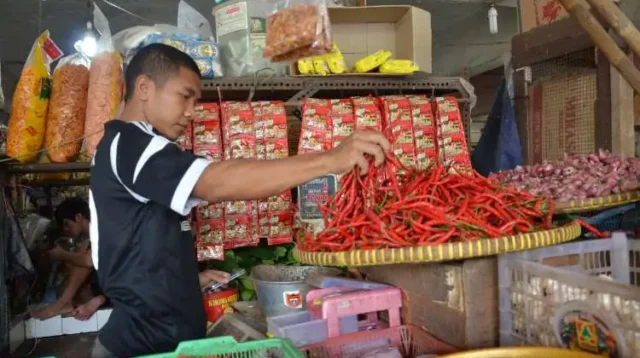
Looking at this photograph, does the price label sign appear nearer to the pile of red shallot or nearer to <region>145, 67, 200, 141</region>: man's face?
the pile of red shallot

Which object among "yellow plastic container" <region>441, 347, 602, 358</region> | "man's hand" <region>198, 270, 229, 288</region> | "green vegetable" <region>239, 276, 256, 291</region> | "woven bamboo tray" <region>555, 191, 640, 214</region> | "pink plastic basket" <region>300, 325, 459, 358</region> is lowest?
"green vegetable" <region>239, 276, 256, 291</region>

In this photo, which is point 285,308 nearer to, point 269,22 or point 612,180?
point 269,22

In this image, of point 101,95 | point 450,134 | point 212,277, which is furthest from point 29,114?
point 450,134

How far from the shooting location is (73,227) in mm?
4801

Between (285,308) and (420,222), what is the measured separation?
116cm

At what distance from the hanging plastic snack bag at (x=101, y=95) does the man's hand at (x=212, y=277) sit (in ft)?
3.30

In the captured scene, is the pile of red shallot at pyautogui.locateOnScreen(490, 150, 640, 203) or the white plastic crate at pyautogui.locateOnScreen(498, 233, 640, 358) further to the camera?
the pile of red shallot at pyautogui.locateOnScreen(490, 150, 640, 203)

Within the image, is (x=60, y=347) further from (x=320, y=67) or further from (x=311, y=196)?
(x=320, y=67)

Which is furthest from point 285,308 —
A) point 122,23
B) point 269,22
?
point 122,23

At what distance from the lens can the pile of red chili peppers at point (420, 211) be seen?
149cm

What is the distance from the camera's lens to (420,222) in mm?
1528

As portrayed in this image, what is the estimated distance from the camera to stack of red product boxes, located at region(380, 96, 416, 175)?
342 centimetres

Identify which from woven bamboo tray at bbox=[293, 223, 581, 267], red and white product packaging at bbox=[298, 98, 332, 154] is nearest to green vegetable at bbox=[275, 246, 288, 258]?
red and white product packaging at bbox=[298, 98, 332, 154]

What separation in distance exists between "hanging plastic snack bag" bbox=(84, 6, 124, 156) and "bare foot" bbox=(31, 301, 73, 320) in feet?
5.43
